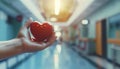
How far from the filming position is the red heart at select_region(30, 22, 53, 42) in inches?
29.9

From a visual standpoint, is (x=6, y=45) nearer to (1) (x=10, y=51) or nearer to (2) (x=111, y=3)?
(1) (x=10, y=51)

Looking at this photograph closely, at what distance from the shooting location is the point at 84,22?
11.8 meters

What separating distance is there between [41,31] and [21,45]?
0.31 feet

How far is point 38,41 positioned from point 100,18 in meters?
9.03

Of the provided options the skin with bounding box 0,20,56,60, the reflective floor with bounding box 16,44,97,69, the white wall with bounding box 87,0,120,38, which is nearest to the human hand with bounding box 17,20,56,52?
the skin with bounding box 0,20,56,60

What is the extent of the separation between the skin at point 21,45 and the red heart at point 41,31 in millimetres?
16

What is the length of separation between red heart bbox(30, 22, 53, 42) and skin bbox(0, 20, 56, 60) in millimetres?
16

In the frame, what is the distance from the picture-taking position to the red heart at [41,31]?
0.76 meters

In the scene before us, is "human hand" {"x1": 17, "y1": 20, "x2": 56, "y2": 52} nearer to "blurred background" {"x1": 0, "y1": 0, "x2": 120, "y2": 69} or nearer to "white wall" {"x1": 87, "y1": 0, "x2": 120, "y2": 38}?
"blurred background" {"x1": 0, "y1": 0, "x2": 120, "y2": 69}

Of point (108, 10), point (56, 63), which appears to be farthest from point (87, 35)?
point (56, 63)

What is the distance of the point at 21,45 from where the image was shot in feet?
2.37

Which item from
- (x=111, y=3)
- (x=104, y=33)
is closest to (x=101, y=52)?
(x=104, y=33)

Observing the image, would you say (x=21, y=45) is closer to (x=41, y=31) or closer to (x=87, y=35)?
(x=41, y=31)

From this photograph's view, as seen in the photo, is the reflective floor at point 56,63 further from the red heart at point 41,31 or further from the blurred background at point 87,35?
the red heart at point 41,31
